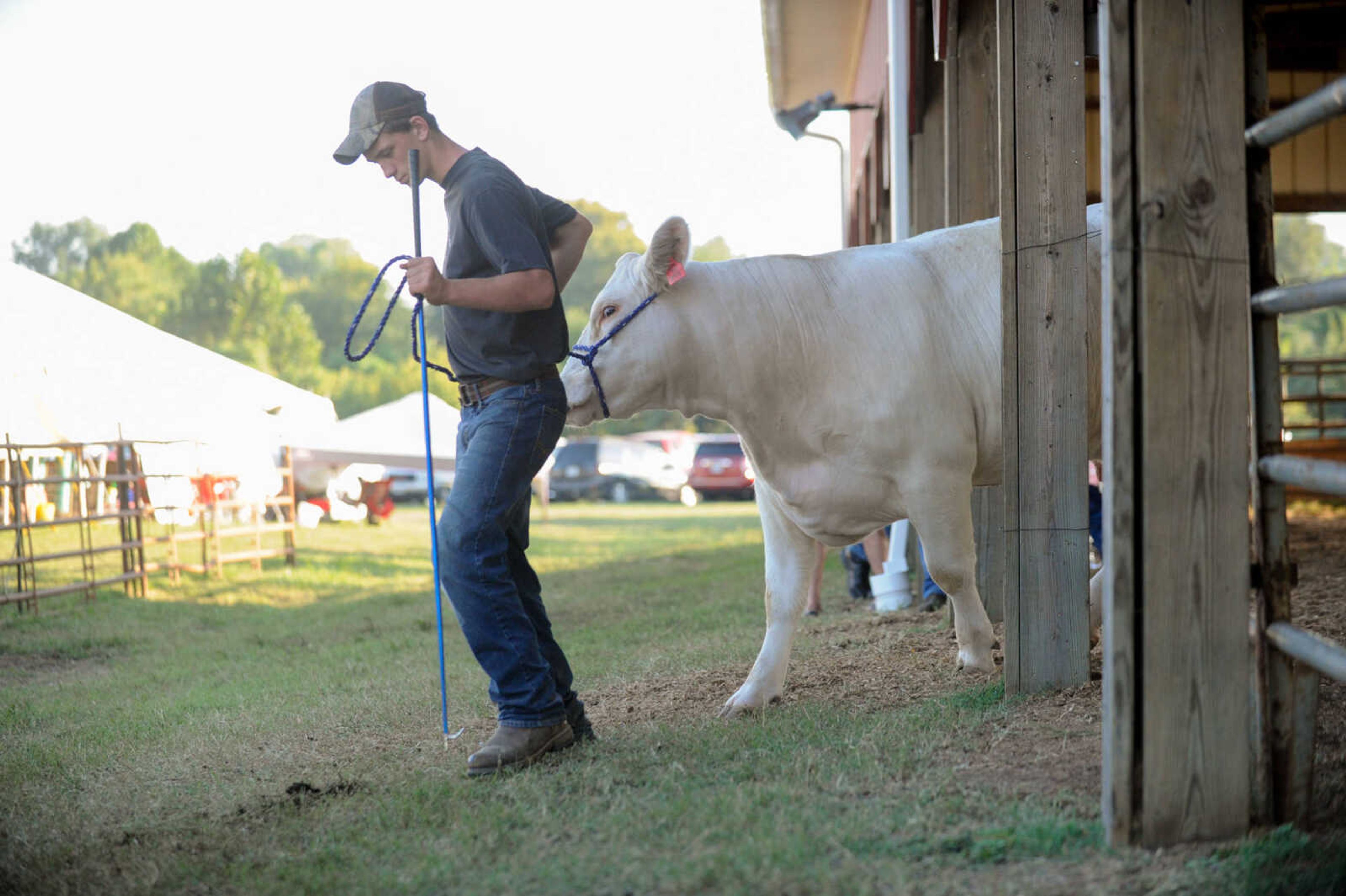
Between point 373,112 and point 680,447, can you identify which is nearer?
point 373,112

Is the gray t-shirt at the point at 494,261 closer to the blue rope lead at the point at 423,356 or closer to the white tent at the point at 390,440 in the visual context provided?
the blue rope lead at the point at 423,356

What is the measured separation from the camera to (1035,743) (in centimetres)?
356

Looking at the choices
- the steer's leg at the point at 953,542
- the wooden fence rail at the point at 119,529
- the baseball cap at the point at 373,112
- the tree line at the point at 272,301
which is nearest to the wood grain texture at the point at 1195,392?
the steer's leg at the point at 953,542

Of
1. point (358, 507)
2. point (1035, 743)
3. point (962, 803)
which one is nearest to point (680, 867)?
point (962, 803)

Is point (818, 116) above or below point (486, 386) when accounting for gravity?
above

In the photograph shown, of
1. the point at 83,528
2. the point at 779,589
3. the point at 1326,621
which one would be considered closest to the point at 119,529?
the point at 83,528

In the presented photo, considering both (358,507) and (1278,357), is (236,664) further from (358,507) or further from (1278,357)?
(358,507)

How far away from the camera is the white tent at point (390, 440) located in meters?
26.7

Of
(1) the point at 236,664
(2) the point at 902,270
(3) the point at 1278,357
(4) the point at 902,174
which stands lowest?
(1) the point at 236,664

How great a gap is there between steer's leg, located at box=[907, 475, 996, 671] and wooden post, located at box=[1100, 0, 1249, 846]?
59.8 inches

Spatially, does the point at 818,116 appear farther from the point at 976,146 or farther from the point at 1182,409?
the point at 1182,409

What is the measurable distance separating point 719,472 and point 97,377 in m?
21.7

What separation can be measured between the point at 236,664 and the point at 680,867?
17.9 ft

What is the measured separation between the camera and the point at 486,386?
12.7 feet
